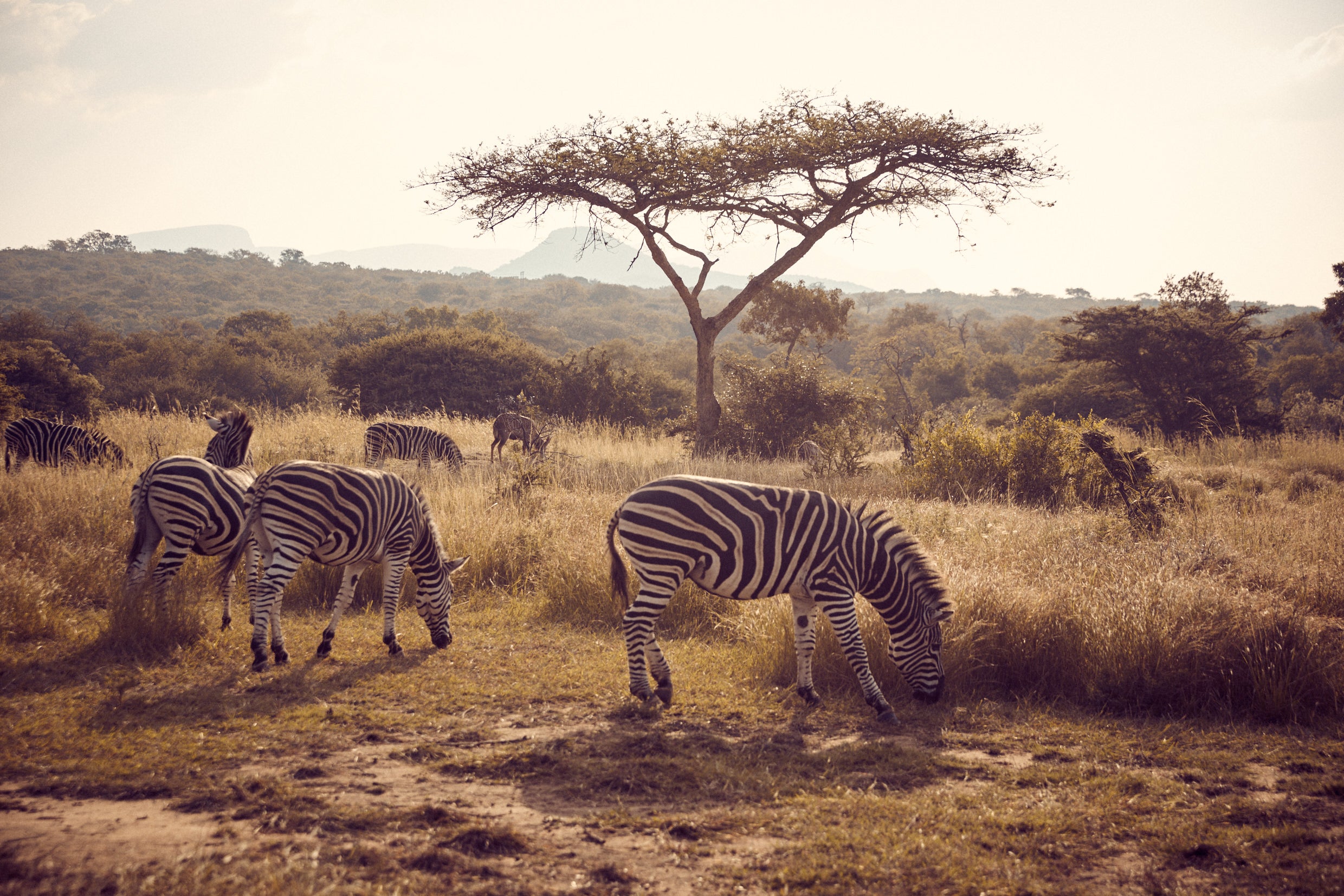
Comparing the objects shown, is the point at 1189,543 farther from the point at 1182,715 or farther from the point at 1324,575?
the point at 1182,715

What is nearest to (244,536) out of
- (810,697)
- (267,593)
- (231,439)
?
(267,593)

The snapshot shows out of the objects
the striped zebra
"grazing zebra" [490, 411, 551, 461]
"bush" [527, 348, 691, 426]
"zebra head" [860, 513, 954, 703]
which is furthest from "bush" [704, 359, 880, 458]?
the striped zebra

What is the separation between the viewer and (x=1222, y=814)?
3834 millimetres

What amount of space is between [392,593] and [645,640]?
250 cm

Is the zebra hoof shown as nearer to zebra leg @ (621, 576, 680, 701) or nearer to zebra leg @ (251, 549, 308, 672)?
zebra leg @ (621, 576, 680, 701)

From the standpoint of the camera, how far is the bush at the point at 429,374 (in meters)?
25.8

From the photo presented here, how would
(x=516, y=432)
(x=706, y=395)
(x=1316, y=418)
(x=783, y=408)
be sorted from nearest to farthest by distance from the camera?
(x=516, y=432) < (x=706, y=395) < (x=783, y=408) < (x=1316, y=418)

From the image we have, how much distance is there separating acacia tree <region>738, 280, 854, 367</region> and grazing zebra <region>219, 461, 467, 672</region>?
64.5ft

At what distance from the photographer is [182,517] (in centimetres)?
643

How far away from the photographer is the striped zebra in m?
6.41

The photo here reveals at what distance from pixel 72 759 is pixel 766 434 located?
54.3ft

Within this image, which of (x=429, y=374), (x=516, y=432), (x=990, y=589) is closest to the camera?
(x=990, y=589)

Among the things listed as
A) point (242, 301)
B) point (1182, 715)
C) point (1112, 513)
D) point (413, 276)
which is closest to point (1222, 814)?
point (1182, 715)

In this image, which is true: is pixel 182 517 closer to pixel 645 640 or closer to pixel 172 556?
pixel 172 556
